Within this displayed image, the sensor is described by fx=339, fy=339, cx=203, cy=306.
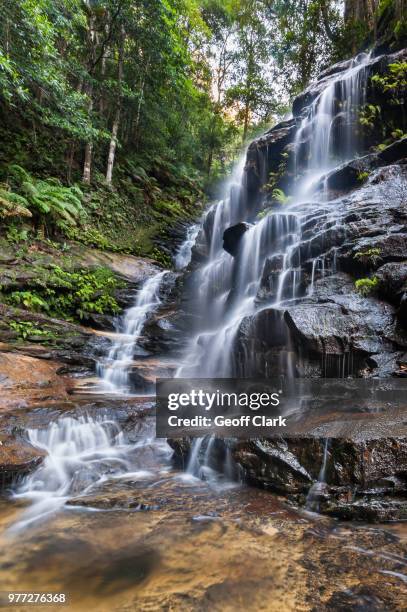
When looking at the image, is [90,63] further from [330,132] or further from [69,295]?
[69,295]

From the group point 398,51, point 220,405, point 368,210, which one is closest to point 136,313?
point 220,405

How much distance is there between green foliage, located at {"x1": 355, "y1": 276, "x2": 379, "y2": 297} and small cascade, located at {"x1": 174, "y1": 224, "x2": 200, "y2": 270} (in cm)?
963

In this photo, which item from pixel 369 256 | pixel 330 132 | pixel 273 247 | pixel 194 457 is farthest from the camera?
pixel 330 132

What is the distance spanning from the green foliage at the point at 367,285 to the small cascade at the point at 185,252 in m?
9.63

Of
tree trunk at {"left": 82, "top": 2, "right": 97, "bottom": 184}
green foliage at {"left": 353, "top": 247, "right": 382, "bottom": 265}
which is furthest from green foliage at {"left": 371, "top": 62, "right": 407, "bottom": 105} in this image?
tree trunk at {"left": 82, "top": 2, "right": 97, "bottom": 184}

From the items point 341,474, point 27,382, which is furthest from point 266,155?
point 341,474

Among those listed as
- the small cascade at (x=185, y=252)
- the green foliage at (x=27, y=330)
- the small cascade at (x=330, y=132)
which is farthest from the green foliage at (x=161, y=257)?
the green foliage at (x=27, y=330)

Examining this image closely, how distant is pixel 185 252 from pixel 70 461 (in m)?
11.9

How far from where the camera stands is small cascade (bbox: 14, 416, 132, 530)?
373 centimetres

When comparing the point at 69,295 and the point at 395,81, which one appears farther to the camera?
the point at 395,81

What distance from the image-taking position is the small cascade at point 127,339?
23.9 ft

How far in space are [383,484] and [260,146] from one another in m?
14.3

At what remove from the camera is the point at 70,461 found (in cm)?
453

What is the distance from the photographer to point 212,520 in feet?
9.99
